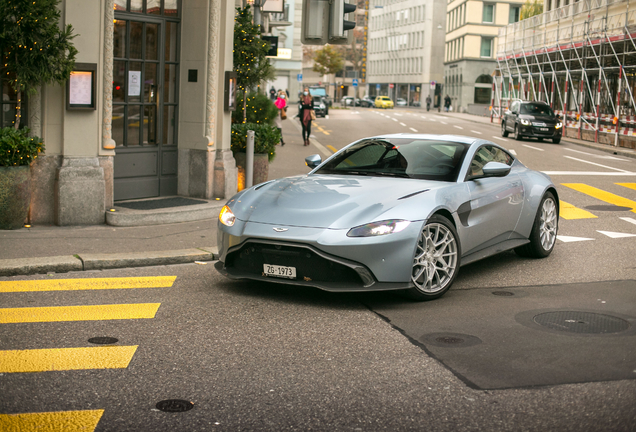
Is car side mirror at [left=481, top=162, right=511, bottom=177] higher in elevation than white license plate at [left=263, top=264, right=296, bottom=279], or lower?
higher

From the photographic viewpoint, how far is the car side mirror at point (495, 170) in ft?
25.1

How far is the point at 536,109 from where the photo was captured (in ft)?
114

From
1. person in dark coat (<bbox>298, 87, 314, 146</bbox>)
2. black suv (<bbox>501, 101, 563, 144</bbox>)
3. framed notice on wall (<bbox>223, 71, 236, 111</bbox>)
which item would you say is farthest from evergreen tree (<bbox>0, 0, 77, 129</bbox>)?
black suv (<bbox>501, 101, 563, 144</bbox>)

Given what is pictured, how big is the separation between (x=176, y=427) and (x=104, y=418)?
39cm

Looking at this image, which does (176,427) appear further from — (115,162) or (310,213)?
(115,162)

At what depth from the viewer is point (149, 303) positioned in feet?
22.0

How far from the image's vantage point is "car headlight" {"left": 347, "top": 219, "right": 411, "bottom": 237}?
641 centimetres

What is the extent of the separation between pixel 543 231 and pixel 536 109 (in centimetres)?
2700

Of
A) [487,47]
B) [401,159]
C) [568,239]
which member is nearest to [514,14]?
A: [487,47]

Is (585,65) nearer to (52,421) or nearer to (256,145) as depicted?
(256,145)

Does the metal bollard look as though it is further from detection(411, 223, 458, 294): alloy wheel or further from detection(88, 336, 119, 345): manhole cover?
detection(88, 336, 119, 345): manhole cover

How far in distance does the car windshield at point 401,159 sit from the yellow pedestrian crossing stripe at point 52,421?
13.9ft

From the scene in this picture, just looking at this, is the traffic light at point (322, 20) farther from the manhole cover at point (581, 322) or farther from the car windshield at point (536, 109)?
the car windshield at point (536, 109)

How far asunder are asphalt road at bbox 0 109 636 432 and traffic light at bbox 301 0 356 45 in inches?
177
